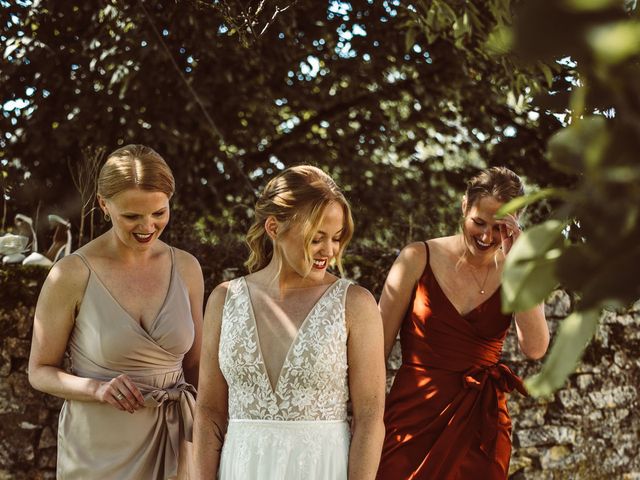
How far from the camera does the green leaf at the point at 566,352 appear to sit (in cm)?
61

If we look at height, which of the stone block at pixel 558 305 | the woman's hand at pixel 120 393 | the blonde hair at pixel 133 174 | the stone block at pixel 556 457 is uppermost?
the blonde hair at pixel 133 174

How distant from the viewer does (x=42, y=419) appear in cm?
418

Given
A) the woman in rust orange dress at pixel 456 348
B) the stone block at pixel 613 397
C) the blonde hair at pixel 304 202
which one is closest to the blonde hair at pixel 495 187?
the woman in rust orange dress at pixel 456 348

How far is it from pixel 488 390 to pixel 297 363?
112cm

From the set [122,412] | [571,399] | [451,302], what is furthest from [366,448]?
[571,399]

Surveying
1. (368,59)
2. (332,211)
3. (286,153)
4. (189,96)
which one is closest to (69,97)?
(189,96)

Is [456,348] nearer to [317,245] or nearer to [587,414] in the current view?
[317,245]

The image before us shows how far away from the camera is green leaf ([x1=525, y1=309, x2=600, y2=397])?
24.2 inches

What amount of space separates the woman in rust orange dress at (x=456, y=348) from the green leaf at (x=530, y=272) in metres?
2.56

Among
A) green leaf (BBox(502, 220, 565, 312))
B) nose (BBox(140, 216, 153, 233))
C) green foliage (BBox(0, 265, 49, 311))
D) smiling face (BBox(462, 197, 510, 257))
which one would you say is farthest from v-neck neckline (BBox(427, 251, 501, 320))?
green leaf (BBox(502, 220, 565, 312))

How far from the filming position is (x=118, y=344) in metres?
2.77

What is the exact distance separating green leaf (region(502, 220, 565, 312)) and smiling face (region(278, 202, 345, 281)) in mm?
1780

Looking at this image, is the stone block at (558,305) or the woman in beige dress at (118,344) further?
the stone block at (558,305)

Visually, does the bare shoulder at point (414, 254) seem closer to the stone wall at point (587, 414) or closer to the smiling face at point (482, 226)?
the smiling face at point (482, 226)
